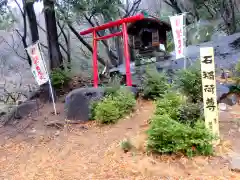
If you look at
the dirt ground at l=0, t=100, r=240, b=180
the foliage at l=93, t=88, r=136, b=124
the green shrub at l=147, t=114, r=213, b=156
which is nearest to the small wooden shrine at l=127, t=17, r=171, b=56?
the dirt ground at l=0, t=100, r=240, b=180

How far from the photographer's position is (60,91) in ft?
37.1

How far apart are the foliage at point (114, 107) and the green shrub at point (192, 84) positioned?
5.02 feet

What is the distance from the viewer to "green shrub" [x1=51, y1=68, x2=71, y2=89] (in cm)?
1102

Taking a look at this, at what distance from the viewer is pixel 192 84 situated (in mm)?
7094

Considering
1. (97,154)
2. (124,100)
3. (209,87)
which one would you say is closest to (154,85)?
(124,100)

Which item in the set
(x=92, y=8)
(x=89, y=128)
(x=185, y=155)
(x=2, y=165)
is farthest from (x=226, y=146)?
(x=92, y=8)

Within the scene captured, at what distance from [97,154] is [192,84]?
2721mm

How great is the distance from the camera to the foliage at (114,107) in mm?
7652

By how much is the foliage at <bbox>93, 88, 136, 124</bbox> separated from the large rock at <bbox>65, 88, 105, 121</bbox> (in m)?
0.29

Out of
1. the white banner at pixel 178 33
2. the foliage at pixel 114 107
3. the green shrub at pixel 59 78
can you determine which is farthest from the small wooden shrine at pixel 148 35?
the foliage at pixel 114 107

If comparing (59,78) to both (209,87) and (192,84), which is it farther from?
(209,87)

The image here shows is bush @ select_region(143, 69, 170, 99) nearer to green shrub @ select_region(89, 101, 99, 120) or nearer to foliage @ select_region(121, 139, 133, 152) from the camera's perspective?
green shrub @ select_region(89, 101, 99, 120)

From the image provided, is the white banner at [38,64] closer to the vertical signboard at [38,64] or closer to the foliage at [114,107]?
the vertical signboard at [38,64]

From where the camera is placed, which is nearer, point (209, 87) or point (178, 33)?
point (209, 87)
